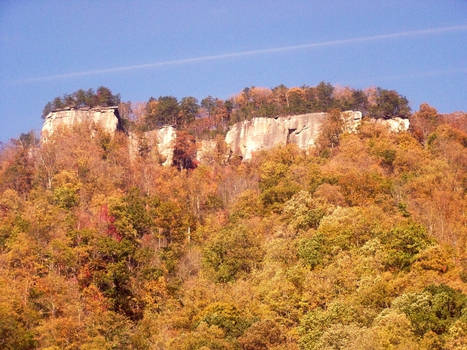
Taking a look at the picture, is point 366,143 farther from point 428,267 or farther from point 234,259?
point 428,267

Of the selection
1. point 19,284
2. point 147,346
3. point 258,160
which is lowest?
point 147,346

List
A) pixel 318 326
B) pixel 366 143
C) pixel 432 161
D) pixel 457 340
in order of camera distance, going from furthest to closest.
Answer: pixel 366 143
pixel 432 161
pixel 318 326
pixel 457 340

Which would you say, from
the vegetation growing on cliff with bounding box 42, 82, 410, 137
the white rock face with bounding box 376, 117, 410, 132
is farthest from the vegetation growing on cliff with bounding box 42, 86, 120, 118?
the white rock face with bounding box 376, 117, 410, 132

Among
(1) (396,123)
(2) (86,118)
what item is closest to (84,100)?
(2) (86,118)

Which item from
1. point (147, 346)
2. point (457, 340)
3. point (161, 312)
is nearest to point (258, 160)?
point (161, 312)

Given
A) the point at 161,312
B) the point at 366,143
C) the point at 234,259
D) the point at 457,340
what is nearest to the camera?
the point at 457,340

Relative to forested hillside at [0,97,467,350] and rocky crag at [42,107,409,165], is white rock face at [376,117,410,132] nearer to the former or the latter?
rocky crag at [42,107,409,165]

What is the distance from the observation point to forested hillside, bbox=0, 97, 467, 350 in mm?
31375

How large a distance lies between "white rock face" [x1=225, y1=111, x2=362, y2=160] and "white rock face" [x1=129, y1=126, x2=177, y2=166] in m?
6.16

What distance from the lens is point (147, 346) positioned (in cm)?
3359

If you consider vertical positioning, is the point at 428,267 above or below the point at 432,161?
below

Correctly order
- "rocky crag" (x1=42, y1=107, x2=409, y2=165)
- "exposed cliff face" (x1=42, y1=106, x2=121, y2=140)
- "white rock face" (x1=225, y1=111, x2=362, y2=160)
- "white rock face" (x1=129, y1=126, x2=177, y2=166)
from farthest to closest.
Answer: "white rock face" (x1=225, y1=111, x2=362, y2=160)
"exposed cliff face" (x1=42, y1=106, x2=121, y2=140)
"rocky crag" (x1=42, y1=107, x2=409, y2=165)
"white rock face" (x1=129, y1=126, x2=177, y2=166)

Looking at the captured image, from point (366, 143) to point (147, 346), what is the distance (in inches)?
1223

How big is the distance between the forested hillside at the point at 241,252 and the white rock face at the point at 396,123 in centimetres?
753
